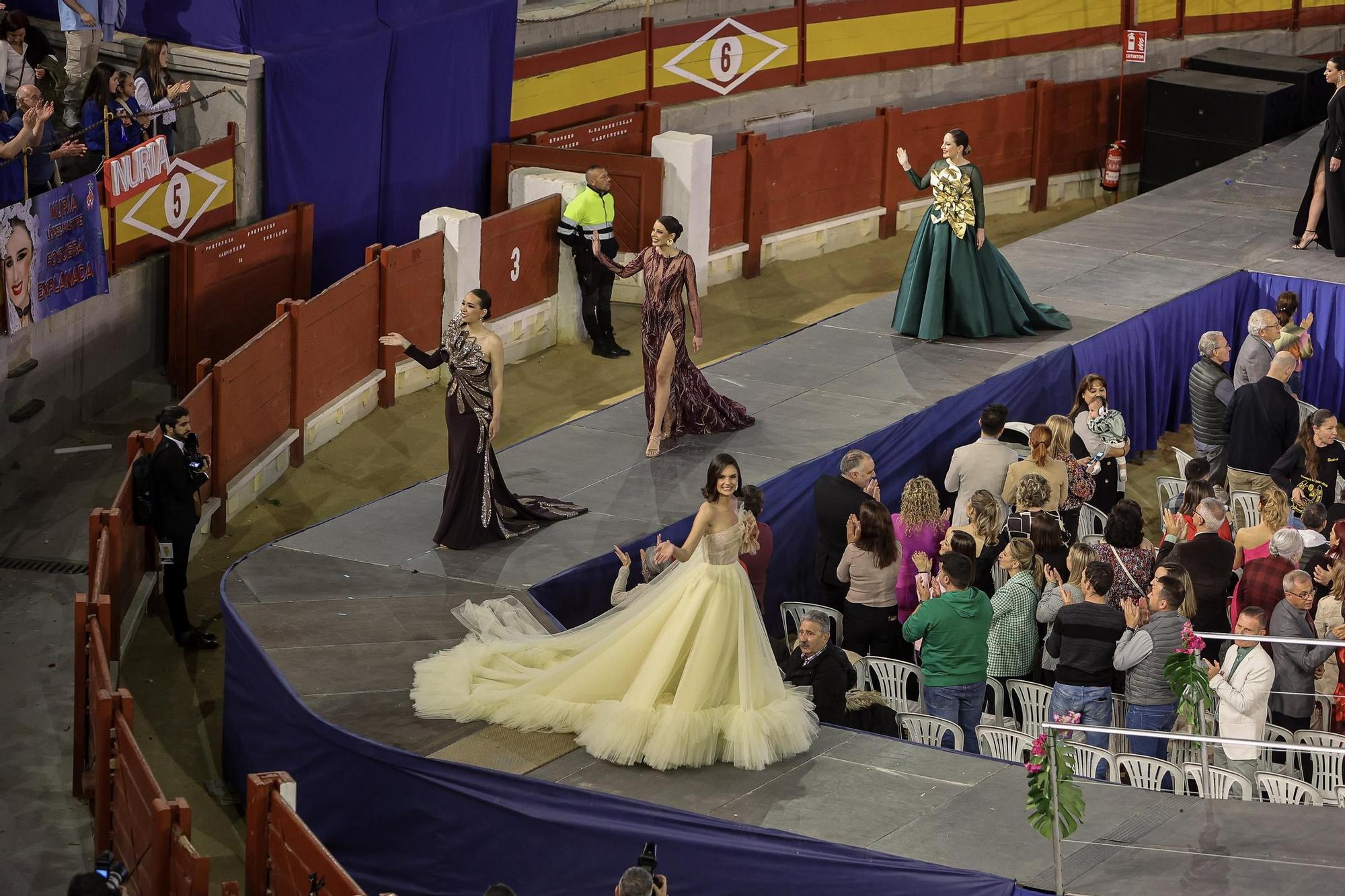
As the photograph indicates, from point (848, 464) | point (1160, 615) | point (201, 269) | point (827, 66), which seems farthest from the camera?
point (827, 66)

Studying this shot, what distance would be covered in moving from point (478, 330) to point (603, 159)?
23.4ft

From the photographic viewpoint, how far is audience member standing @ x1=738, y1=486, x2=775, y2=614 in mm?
11430

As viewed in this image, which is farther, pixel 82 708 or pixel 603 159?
pixel 603 159

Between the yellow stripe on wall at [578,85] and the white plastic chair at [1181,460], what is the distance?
7.21 m

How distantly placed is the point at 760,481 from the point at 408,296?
14.5ft

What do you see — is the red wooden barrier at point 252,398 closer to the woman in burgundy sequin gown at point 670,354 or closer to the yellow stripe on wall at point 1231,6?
the woman in burgundy sequin gown at point 670,354

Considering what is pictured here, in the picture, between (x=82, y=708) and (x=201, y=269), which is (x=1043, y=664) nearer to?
(x=82, y=708)

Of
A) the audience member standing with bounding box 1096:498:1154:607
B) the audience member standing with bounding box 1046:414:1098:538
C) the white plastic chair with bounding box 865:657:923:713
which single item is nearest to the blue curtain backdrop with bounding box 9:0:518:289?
the audience member standing with bounding box 1046:414:1098:538

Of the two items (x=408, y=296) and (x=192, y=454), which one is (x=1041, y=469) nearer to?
(x=192, y=454)

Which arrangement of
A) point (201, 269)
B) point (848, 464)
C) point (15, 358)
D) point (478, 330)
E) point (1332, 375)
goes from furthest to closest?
point (1332, 375), point (201, 269), point (15, 358), point (848, 464), point (478, 330)

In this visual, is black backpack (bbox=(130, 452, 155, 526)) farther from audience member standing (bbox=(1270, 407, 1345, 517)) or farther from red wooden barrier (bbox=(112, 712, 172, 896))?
audience member standing (bbox=(1270, 407, 1345, 517))

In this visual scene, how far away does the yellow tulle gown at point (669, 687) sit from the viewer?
9695 millimetres

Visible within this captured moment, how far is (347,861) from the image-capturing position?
32.8ft

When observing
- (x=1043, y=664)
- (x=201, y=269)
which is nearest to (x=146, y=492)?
(x=201, y=269)
